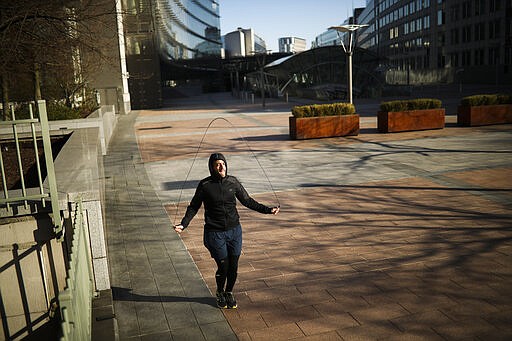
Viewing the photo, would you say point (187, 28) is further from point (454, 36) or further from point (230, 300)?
point (230, 300)

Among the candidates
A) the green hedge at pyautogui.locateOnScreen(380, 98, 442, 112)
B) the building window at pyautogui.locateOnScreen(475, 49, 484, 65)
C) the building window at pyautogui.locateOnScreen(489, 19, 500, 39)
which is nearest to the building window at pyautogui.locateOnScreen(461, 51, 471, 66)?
the building window at pyautogui.locateOnScreen(475, 49, 484, 65)

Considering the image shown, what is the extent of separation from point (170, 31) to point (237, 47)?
90.2m

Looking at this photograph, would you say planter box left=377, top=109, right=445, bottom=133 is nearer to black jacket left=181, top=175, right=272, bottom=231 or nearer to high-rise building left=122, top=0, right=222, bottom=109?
high-rise building left=122, top=0, right=222, bottom=109

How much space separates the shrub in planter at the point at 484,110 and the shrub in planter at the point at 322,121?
505 cm

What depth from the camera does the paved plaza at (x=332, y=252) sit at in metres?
4.96

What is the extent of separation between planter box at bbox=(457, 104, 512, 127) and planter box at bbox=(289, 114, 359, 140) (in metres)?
5.03

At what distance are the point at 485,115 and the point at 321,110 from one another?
7202 millimetres

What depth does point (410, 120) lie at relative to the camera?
63.6 feet

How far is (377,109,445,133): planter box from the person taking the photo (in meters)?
19.1

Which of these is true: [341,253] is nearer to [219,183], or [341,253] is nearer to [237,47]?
[219,183]

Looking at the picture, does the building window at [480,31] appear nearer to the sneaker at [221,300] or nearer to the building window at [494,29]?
the building window at [494,29]

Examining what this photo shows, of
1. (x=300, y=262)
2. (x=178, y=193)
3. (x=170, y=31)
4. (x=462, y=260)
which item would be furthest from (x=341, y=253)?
(x=170, y=31)

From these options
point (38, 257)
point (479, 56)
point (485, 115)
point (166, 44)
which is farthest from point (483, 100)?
point (166, 44)

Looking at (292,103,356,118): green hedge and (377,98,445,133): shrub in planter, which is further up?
(292,103,356,118): green hedge
